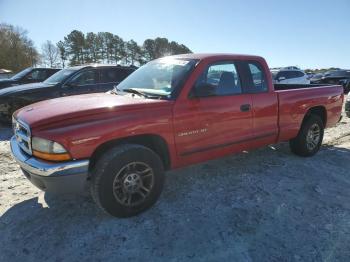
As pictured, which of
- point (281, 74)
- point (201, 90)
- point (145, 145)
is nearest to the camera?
point (145, 145)

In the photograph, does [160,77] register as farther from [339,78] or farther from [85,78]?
[339,78]

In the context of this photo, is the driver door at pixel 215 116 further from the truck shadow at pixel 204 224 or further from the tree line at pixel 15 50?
the tree line at pixel 15 50

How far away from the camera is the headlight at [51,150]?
3.02m

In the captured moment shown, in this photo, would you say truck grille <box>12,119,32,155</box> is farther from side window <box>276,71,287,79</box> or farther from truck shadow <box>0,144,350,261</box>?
side window <box>276,71,287,79</box>

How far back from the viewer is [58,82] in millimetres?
8414

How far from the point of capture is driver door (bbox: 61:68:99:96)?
830 cm

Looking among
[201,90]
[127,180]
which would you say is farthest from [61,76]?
[127,180]

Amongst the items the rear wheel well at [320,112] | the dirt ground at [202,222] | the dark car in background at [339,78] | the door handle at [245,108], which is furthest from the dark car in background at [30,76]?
the dark car in background at [339,78]

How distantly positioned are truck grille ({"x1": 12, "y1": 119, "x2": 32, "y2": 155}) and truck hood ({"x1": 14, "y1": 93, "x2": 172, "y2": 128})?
7cm

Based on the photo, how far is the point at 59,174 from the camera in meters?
3.01

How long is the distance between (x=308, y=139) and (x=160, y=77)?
9.99ft

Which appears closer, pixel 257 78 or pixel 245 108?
pixel 245 108

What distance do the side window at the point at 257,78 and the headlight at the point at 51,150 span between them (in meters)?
2.75

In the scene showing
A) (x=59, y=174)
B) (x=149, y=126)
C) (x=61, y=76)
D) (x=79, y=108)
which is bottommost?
(x=59, y=174)
